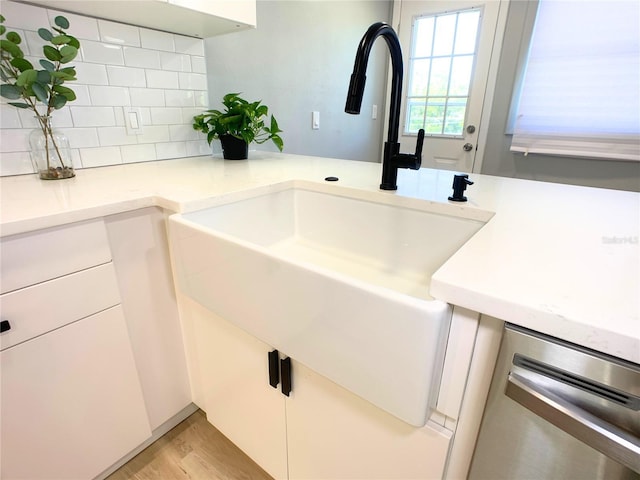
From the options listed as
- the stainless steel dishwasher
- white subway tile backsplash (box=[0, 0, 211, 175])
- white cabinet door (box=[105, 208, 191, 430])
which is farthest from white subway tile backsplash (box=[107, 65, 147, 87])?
A: the stainless steel dishwasher

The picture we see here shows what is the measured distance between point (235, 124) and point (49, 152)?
0.62 metres

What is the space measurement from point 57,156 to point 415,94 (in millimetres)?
2485

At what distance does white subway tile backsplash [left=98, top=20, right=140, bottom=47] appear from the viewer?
116 cm

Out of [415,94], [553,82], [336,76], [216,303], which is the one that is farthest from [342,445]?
[415,94]

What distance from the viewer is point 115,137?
1.26 m

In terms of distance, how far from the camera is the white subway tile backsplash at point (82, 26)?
42.9 inches

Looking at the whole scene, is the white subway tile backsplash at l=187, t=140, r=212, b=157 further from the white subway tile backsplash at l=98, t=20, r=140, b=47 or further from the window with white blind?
the window with white blind

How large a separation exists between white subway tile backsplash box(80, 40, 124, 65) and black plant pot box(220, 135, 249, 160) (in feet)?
1.44

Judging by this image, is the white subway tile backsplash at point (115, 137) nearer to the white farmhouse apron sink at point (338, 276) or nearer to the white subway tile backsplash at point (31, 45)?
the white subway tile backsplash at point (31, 45)

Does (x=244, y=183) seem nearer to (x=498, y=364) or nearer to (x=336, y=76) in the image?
(x=498, y=364)

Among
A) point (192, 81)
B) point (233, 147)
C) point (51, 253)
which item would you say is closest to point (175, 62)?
point (192, 81)

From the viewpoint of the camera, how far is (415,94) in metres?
2.73

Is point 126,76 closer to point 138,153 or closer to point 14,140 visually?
point 138,153

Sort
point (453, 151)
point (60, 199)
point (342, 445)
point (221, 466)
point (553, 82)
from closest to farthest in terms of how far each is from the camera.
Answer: point (342, 445) → point (60, 199) → point (221, 466) → point (553, 82) → point (453, 151)
